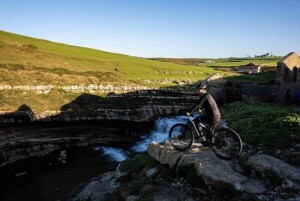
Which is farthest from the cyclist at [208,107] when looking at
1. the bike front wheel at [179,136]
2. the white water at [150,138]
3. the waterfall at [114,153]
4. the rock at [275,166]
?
the white water at [150,138]

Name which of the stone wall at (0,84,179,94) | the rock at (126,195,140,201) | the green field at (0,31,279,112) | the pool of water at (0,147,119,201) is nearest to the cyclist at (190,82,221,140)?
the rock at (126,195,140,201)

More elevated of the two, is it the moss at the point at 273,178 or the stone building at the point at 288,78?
the stone building at the point at 288,78

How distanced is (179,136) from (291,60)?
39733mm

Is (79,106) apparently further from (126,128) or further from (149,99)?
(149,99)

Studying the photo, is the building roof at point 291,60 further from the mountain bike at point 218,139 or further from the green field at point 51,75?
the mountain bike at point 218,139

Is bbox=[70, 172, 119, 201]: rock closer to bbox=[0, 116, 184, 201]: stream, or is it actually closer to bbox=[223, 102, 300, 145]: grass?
bbox=[0, 116, 184, 201]: stream

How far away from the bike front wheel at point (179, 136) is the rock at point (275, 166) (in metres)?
3.20

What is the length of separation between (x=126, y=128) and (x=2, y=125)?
54.0 feet

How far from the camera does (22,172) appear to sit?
99.9ft

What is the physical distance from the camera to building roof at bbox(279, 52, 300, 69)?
4847 cm

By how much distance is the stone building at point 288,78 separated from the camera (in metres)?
48.3

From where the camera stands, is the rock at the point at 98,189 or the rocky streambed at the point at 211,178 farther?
the rock at the point at 98,189

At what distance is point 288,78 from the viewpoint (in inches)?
1924

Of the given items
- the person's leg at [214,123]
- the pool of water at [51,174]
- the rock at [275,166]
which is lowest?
the pool of water at [51,174]
